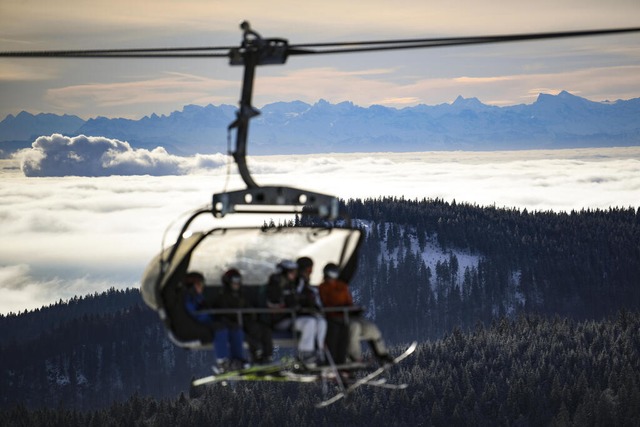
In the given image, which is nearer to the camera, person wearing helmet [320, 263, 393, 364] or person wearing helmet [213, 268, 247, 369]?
person wearing helmet [213, 268, 247, 369]

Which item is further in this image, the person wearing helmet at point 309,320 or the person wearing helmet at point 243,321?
the person wearing helmet at point 243,321

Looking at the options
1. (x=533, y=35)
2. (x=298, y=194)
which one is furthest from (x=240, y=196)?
(x=533, y=35)

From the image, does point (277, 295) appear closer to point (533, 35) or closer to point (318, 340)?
point (318, 340)

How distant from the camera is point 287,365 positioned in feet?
108

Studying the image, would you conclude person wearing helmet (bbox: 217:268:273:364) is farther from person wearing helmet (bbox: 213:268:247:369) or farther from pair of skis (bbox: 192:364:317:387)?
pair of skis (bbox: 192:364:317:387)

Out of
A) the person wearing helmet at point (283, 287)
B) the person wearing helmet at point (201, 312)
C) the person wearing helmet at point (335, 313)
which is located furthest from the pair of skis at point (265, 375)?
the person wearing helmet at point (283, 287)

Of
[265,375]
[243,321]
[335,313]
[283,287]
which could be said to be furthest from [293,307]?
[265,375]

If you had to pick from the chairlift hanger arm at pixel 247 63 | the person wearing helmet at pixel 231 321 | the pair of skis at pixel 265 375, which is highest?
the chairlift hanger arm at pixel 247 63

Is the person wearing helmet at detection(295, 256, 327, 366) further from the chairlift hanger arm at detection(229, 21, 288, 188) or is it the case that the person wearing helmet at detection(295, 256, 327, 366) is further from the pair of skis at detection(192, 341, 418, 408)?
the chairlift hanger arm at detection(229, 21, 288, 188)

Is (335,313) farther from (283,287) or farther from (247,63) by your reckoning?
(247,63)

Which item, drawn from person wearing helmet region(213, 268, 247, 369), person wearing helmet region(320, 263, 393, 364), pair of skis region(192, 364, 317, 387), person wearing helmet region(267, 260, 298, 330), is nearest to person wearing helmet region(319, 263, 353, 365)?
person wearing helmet region(320, 263, 393, 364)

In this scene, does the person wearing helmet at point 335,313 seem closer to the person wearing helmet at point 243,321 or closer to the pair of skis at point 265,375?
the pair of skis at point 265,375

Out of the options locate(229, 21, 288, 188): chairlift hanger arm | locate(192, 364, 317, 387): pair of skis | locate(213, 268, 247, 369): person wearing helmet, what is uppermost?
locate(229, 21, 288, 188): chairlift hanger arm

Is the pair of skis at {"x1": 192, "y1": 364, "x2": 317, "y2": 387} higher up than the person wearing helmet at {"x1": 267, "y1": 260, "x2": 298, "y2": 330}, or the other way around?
the person wearing helmet at {"x1": 267, "y1": 260, "x2": 298, "y2": 330}
